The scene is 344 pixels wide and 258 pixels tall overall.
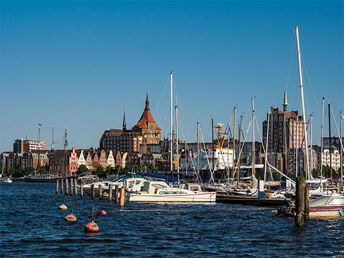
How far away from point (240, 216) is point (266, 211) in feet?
19.4

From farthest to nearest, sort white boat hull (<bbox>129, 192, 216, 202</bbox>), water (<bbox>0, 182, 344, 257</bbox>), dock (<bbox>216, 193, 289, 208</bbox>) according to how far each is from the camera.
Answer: white boat hull (<bbox>129, 192, 216, 202</bbox>) → dock (<bbox>216, 193, 289, 208</bbox>) → water (<bbox>0, 182, 344, 257</bbox>)

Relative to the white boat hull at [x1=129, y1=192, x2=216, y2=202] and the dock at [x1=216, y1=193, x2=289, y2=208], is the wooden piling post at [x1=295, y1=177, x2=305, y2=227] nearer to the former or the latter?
the dock at [x1=216, y1=193, x2=289, y2=208]

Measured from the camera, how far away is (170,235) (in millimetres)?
41094

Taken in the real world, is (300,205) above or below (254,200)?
above

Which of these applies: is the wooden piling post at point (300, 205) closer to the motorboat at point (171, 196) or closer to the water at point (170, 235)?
the water at point (170, 235)

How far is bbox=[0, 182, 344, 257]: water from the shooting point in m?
34.8

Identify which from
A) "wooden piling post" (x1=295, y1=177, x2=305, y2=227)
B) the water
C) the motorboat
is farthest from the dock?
"wooden piling post" (x1=295, y1=177, x2=305, y2=227)

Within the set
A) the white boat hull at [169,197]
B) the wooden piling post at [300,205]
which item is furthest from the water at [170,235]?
the white boat hull at [169,197]

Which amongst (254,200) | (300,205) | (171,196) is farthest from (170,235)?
(254,200)

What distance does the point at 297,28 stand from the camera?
59781 mm

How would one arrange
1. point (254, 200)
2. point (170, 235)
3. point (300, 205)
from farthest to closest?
point (254, 200) < point (300, 205) < point (170, 235)

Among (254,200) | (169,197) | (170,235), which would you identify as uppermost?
(169,197)

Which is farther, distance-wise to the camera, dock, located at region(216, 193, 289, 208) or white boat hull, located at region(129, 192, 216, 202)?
white boat hull, located at region(129, 192, 216, 202)

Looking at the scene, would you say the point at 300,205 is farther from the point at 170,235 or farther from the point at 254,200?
the point at 254,200
